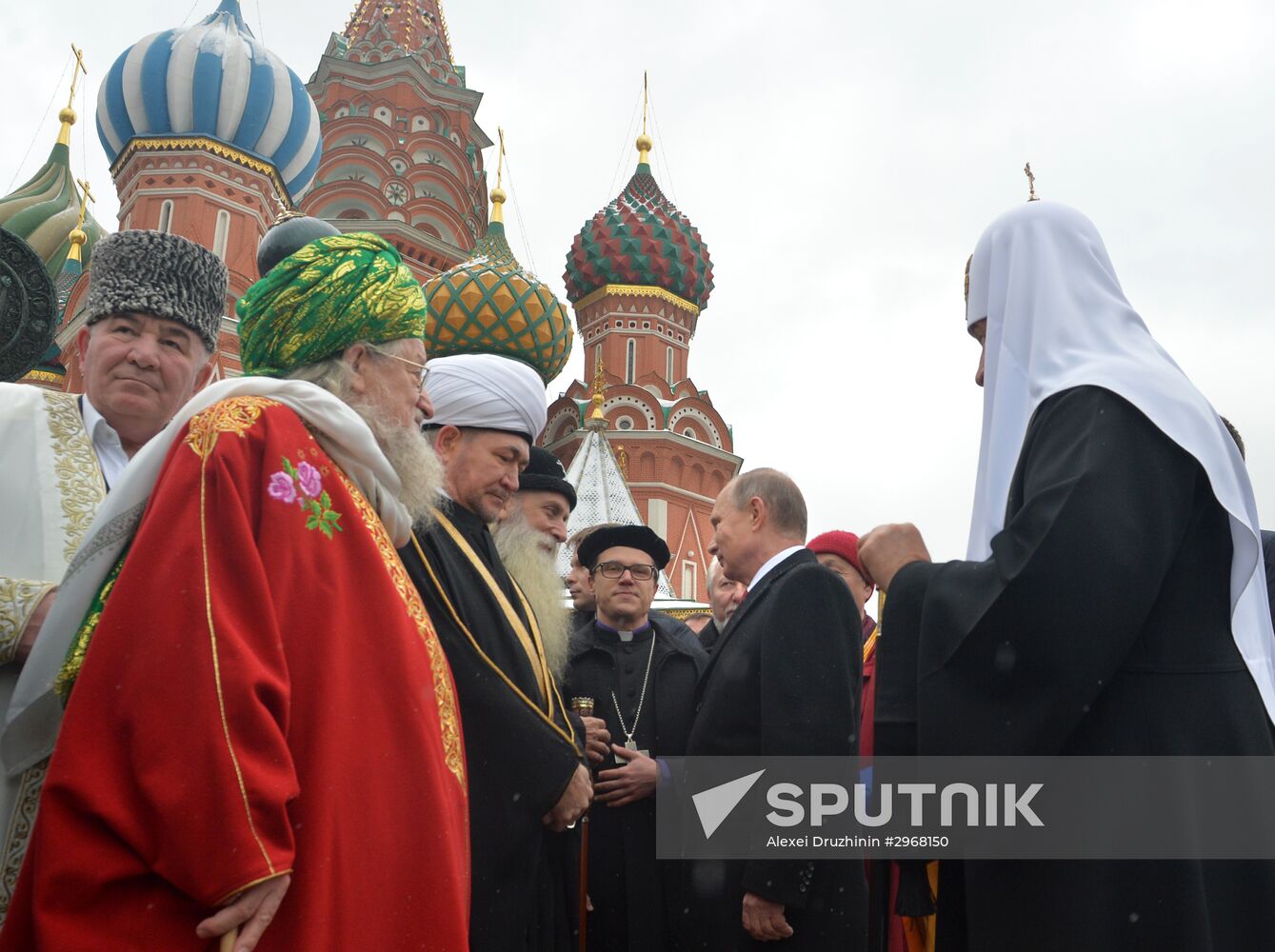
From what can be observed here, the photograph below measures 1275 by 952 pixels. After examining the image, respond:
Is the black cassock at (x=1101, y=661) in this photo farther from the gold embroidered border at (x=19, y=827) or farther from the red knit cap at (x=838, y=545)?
the red knit cap at (x=838, y=545)

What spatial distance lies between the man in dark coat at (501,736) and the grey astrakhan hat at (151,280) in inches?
28.8

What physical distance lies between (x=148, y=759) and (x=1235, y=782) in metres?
1.67

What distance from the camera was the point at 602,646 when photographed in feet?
12.8

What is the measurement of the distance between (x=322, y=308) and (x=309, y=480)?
21.4 inches

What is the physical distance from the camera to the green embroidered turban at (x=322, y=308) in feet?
6.89

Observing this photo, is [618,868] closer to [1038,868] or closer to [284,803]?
[1038,868]

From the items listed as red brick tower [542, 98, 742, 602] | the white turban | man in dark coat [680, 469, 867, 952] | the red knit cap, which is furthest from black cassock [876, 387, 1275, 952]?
red brick tower [542, 98, 742, 602]

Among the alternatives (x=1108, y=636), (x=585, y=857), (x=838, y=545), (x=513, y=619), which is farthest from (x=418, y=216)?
(x=1108, y=636)

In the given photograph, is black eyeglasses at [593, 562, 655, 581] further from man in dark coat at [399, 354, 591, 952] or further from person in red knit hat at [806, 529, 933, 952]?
man in dark coat at [399, 354, 591, 952]

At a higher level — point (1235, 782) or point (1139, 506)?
point (1139, 506)

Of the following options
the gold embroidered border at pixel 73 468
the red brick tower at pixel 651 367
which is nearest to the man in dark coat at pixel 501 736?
the gold embroidered border at pixel 73 468

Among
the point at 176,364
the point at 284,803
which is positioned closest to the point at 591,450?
the point at 176,364

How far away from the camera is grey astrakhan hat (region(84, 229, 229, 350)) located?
2.30m

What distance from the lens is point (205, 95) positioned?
19.1 meters
